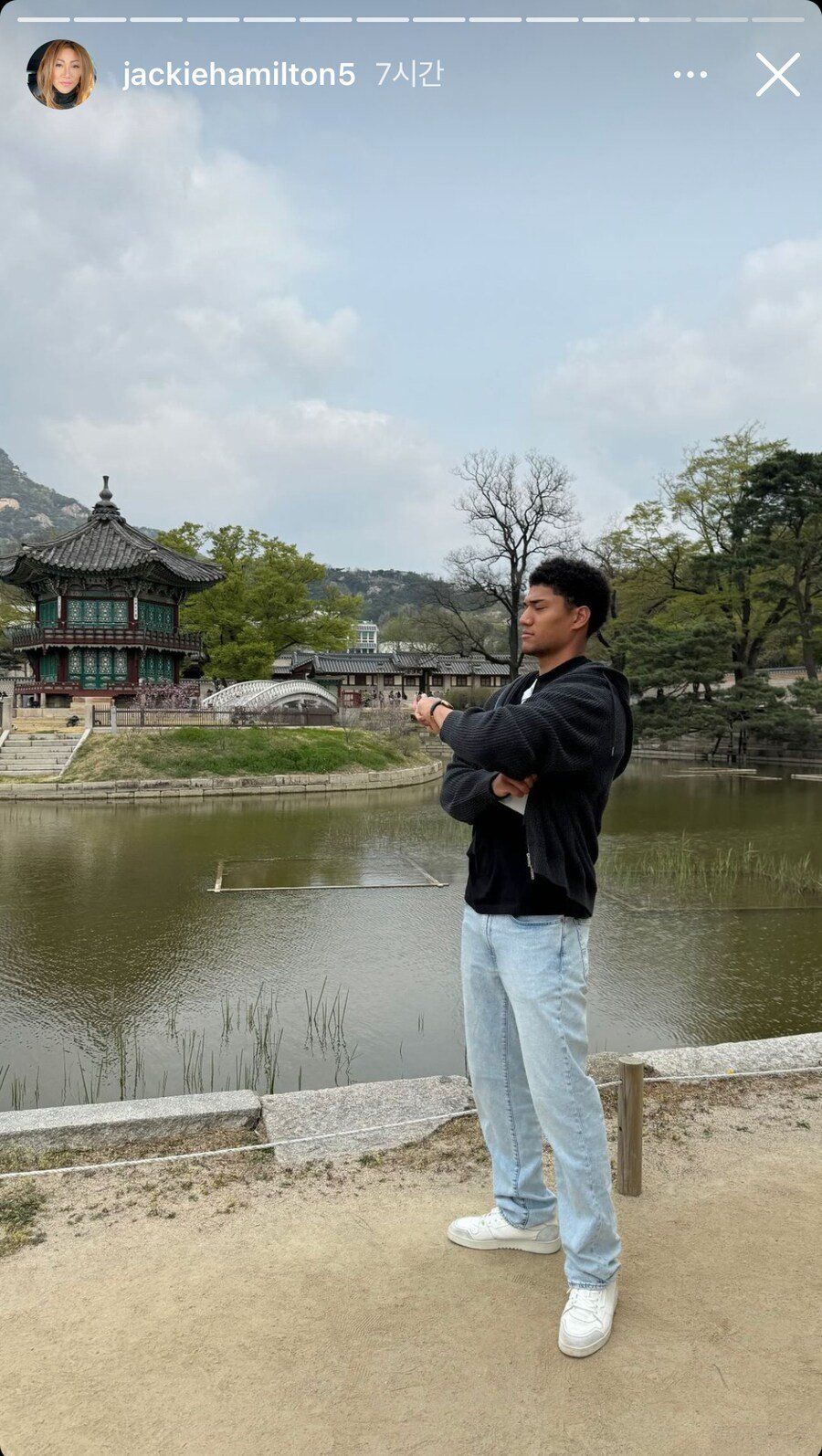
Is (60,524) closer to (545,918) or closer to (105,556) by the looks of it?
(105,556)

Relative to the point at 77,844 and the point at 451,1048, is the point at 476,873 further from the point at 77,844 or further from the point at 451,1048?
the point at 77,844

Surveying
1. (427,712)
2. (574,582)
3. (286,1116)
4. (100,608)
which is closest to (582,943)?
(427,712)

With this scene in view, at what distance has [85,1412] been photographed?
6.00 ft

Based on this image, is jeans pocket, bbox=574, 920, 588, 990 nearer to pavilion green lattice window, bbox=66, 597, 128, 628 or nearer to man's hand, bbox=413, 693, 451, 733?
man's hand, bbox=413, 693, 451, 733

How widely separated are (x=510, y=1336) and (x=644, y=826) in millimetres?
13058

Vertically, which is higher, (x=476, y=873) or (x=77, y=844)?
(x=476, y=873)

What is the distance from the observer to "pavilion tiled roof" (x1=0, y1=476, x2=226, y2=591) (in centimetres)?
2789

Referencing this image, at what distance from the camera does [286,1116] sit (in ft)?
11.0

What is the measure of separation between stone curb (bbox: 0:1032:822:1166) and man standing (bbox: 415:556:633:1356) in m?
0.77

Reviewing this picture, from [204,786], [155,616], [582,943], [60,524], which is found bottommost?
[204,786]

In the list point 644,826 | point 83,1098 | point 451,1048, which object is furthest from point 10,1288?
point 644,826

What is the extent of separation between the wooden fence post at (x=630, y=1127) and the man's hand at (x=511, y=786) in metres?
1.12

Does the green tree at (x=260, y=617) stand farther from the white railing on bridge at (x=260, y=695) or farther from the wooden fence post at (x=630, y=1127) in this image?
the wooden fence post at (x=630, y=1127)

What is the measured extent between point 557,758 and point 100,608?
96.3ft
